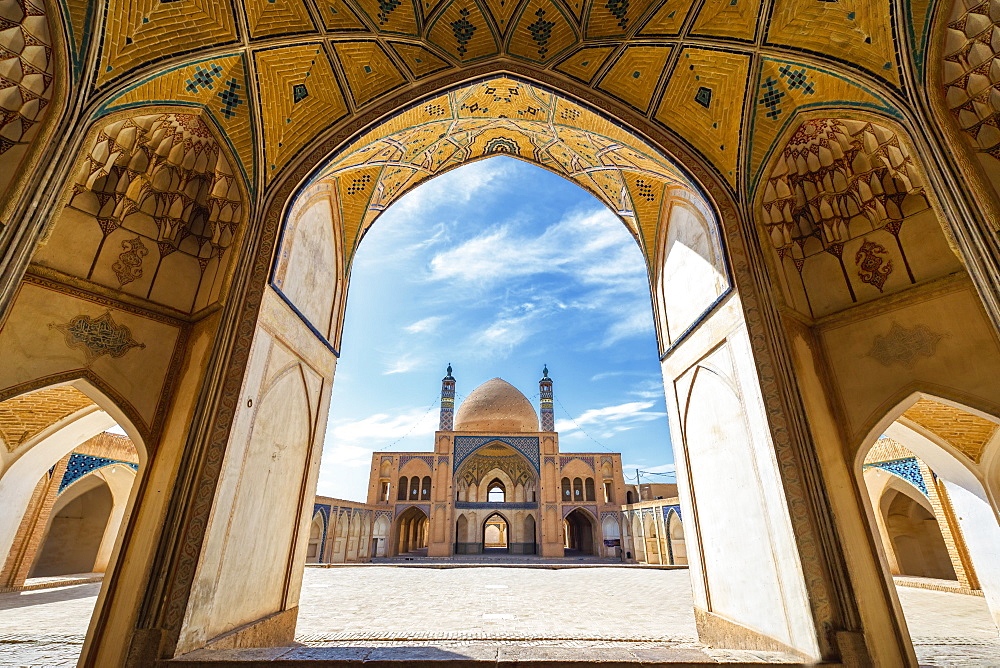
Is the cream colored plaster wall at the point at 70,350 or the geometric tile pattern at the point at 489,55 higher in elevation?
the geometric tile pattern at the point at 489,55

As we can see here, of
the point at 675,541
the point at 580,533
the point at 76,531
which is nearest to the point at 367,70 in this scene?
the point at 76,531

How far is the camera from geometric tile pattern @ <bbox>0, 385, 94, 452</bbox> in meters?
6.22

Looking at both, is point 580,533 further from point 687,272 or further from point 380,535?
point 687,272

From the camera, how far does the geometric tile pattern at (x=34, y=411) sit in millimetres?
6221

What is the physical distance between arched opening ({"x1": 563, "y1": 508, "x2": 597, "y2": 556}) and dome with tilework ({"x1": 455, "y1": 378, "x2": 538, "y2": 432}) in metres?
4.67

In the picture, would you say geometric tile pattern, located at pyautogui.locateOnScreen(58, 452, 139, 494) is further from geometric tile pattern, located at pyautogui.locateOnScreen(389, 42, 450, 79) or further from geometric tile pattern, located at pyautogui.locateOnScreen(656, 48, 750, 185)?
geometric tile pattern, located at pyautogui.locateOnScreen(656, 48, 750, 185)

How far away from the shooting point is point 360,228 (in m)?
6.55

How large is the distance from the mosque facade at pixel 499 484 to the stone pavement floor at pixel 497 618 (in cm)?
948

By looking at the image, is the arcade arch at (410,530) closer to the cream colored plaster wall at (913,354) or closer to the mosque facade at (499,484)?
the mosque facade at (499,484)

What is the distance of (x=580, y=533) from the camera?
24984mm

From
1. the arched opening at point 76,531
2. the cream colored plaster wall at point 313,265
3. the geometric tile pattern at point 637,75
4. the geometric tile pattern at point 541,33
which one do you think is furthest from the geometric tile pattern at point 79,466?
the geometric tile pattern at point 637,75

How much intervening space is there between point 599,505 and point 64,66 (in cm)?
2146

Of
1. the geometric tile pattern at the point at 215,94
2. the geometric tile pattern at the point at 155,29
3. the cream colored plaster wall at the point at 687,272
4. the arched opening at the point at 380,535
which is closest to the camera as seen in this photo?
the geometric tile pattern at the point at 155,29

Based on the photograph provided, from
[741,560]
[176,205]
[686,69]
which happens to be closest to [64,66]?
[176,205]
